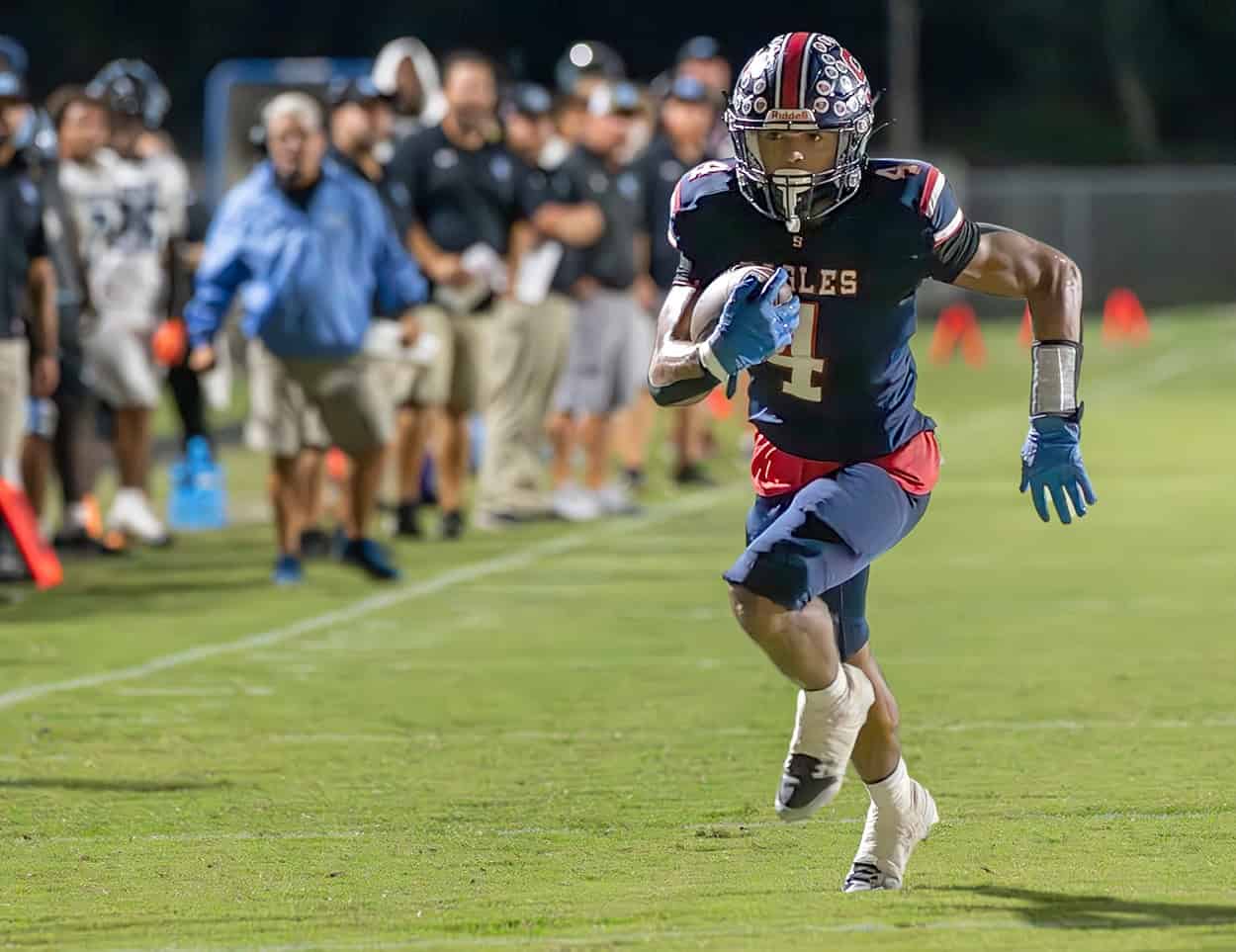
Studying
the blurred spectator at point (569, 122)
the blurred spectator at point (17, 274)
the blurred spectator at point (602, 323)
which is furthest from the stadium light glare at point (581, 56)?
the blurred spectator at point (17, 274)

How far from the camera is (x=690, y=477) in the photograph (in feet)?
53.8

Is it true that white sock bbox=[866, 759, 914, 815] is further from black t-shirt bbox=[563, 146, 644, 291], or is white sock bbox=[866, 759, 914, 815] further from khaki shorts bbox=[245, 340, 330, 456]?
black t-shirt bbox=[563, 146, 644, 291]

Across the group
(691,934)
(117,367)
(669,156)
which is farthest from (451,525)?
(691,934)

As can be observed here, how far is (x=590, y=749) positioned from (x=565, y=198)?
688 cm

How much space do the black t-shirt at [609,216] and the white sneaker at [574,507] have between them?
1.15 metres

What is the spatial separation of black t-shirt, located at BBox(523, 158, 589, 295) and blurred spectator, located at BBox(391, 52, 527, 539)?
0.54 meters

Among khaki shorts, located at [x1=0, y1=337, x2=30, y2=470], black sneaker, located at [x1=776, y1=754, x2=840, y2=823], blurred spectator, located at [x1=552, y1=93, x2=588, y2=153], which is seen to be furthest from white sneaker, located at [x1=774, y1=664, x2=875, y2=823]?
blurred spectator, located at [x1=552, y1=93, x2=588, y2=153]

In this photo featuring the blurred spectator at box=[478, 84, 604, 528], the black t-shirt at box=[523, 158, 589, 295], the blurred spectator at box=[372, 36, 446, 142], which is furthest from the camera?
the blurred spectator at box=[372, 36, 446, 142]

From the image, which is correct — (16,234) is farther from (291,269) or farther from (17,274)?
(291,269)

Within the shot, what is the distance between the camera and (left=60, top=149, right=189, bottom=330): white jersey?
13.3 metres

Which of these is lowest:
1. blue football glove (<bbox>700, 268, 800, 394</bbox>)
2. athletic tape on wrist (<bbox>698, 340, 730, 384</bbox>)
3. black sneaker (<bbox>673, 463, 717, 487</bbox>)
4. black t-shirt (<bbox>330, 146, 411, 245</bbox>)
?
black sneaker (<bbox>673, 463, 717, 487</bbox>)

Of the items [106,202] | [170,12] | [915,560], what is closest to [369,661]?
[915,560]

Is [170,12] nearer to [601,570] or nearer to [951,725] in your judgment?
[601,570]

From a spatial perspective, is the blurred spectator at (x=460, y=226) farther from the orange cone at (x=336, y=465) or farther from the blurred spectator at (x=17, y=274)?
the blurred spectator at (x=17, y=274)
